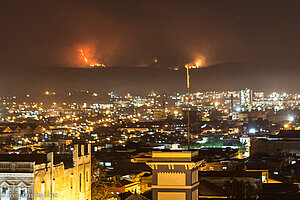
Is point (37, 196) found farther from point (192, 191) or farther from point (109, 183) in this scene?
point (109, 183)

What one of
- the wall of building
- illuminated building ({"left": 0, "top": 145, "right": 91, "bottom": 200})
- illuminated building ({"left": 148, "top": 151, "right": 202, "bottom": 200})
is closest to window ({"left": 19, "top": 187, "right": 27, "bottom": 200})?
illuminated building ({"left": 0, "top": 145, "right": 91, "bottom": 200})

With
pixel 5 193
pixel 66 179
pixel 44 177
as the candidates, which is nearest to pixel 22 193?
pixel 5 193

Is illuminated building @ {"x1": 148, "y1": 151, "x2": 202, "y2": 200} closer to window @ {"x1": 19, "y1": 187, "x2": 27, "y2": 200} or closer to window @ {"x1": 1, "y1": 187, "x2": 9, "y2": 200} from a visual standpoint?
window @ {"x1": 19, "y1": 187, "x2": 27, "y2": 200}

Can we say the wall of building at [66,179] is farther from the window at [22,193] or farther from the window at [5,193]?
the window at [5,193]

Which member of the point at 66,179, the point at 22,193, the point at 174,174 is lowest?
the point at 22,193

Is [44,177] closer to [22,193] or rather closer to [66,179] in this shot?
[22,193]

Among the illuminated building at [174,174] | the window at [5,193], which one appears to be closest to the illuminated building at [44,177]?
the window at [5,193]
